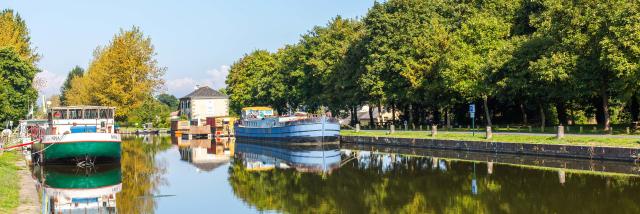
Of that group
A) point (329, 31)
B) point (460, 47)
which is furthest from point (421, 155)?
point (329, 31)

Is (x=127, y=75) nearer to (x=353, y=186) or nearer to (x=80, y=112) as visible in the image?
(x=80, y=112)

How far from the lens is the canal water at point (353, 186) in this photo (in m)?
24.0

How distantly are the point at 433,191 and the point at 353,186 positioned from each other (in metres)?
4.08

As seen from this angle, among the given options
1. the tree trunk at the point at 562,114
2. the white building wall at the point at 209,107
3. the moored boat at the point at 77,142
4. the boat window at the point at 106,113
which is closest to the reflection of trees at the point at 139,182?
the moored boat at the point at 77,142

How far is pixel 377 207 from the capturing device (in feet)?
77.8

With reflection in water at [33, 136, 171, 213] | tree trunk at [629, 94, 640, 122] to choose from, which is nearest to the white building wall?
tree trunk at [629, 94, 640, 122]

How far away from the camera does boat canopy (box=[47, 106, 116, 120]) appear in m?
44.9

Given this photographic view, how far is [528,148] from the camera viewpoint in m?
43.7

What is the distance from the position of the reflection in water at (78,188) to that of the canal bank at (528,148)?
946 inches

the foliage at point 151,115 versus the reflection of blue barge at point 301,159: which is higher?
the foliage at point 151,115

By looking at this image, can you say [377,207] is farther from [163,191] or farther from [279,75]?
[279,75]

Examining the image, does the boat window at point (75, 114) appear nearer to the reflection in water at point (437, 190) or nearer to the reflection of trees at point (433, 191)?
the reflection in water at point (437, 190)

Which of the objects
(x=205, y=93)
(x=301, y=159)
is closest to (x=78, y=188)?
(x=301, y=159)

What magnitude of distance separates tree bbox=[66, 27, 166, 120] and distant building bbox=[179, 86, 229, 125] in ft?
102
